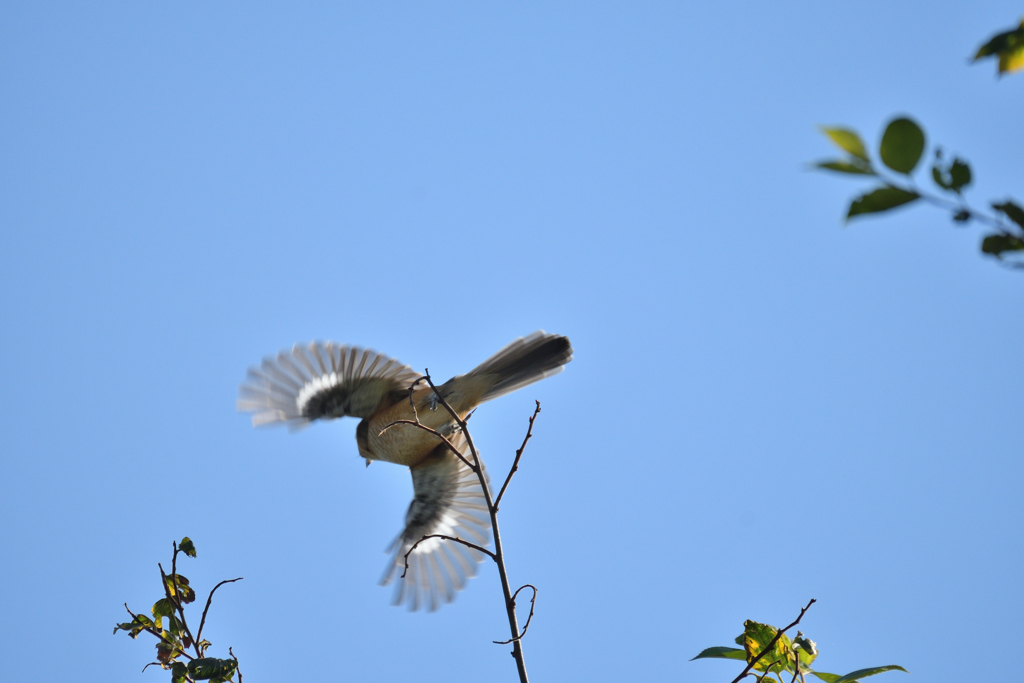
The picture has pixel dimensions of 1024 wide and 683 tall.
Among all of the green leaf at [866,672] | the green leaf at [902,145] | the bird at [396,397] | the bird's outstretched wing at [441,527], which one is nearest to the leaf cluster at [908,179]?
the green leaf at [902,145]

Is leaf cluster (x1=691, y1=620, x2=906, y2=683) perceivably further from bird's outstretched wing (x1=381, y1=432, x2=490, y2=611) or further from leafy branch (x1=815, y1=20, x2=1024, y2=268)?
bird's outstretched wing (x1=381, y1=432, x2=490, y2=611)

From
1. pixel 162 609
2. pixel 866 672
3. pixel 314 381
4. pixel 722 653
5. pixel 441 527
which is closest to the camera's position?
pixel 866 672

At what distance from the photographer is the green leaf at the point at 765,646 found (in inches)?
74.7

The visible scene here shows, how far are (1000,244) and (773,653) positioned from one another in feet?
4.19

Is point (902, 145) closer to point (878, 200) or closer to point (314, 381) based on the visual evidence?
point (878, 200)

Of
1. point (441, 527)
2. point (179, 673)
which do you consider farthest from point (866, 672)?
point (441, 527)

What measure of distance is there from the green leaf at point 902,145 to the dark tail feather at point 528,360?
161 inches

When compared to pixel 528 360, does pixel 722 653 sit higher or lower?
lower

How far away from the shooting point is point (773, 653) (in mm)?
1920

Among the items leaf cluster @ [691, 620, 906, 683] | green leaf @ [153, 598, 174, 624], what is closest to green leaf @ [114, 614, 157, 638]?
green leaf @ [153, 598, 174, 624]

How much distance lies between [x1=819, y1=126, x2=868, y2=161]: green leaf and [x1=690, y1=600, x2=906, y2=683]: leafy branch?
3.69 feet

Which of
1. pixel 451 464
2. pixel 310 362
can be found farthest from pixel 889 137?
pixel 451 464

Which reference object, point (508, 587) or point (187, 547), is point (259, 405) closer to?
point (187, 547)

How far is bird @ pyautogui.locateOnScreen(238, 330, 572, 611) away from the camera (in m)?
5.16
